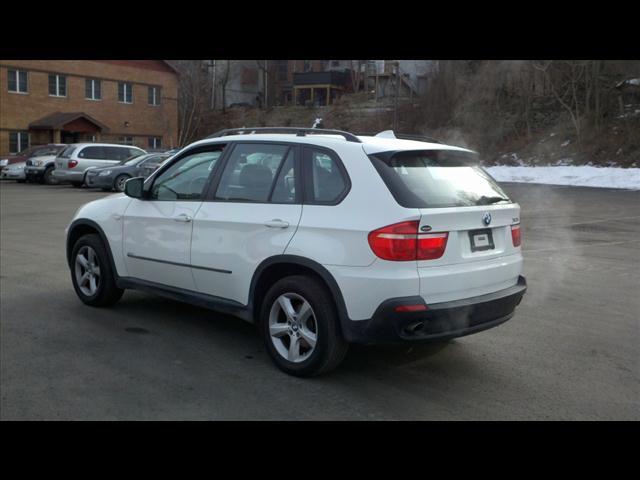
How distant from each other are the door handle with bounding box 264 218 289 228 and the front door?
0.90m

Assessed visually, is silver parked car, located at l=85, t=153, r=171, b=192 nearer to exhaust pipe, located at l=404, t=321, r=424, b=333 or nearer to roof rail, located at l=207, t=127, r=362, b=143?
roof rail, located at l=207, t=127, r=362, b=143

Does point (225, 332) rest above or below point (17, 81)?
below

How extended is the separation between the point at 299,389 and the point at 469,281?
54.0 inches

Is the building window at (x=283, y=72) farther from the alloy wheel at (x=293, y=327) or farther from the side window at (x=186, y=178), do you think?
the alloy wheel at (x=293, y=327)

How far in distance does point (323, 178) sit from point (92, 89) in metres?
41.8

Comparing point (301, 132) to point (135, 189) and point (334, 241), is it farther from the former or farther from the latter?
point (135, 189)

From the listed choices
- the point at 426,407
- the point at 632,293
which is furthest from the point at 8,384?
the point at 632,293

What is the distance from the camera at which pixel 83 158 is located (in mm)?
25141

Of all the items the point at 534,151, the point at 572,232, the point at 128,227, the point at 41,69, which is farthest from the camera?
the point at 41,69

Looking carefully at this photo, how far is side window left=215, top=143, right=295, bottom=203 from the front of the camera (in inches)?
201

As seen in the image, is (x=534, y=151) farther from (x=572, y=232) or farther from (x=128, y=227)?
(x=128, y=227)

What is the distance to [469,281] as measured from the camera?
14.8ft

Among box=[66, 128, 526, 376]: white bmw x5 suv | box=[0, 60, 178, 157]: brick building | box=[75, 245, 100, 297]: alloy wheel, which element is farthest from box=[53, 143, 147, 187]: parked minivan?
box=[66, 128, 526, 376]: white bmw x5 suv

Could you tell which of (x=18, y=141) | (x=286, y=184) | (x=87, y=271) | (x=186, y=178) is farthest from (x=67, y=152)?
(x=286, y=184)
